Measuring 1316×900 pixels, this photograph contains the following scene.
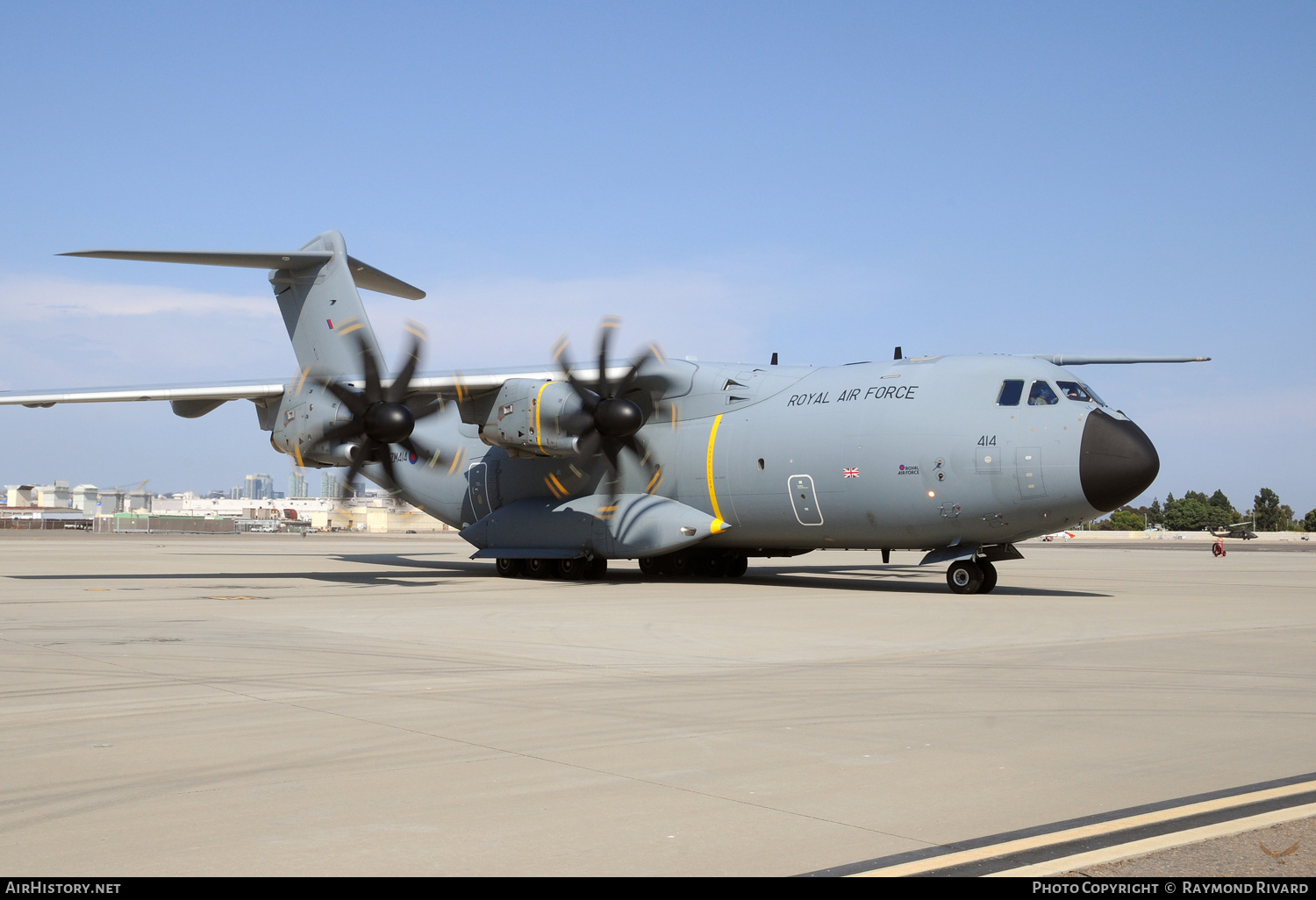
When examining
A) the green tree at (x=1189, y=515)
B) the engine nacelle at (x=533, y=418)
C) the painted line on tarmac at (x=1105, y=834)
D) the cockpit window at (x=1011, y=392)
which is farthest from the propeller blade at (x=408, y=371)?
the green tree at (x=1189, y=515)

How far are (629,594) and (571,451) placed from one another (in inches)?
129

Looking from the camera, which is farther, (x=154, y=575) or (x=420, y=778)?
(x=154, y=575)

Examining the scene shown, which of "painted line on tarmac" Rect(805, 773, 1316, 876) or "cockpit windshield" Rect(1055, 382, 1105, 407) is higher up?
"cockpit windshield" Rect(1055, 382, 1105, 407)

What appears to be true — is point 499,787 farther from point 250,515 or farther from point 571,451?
point 250,515

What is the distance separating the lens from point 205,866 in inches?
167

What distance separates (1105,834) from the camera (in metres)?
4.68

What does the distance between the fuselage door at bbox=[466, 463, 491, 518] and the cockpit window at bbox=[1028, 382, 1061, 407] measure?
12151mm

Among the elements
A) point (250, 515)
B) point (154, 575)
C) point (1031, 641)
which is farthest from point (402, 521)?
point (1031, 641)

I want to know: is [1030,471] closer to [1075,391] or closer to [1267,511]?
[1075,391]

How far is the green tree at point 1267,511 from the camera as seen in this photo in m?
146

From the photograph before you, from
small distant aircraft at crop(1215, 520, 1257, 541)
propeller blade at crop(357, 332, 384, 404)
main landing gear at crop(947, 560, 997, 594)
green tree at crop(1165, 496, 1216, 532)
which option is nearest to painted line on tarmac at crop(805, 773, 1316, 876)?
main landing gear at crop(947, 560, 997, 594)

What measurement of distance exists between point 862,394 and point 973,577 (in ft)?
12.2

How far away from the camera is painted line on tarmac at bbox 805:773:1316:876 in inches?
168

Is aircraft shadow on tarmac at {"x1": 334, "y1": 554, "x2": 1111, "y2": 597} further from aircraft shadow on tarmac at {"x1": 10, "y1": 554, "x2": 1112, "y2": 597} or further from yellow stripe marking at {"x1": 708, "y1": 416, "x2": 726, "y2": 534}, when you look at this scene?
yellow stripe marking at {"x1": 708, "y1": 416, "x2": 726, "y2": 534}
